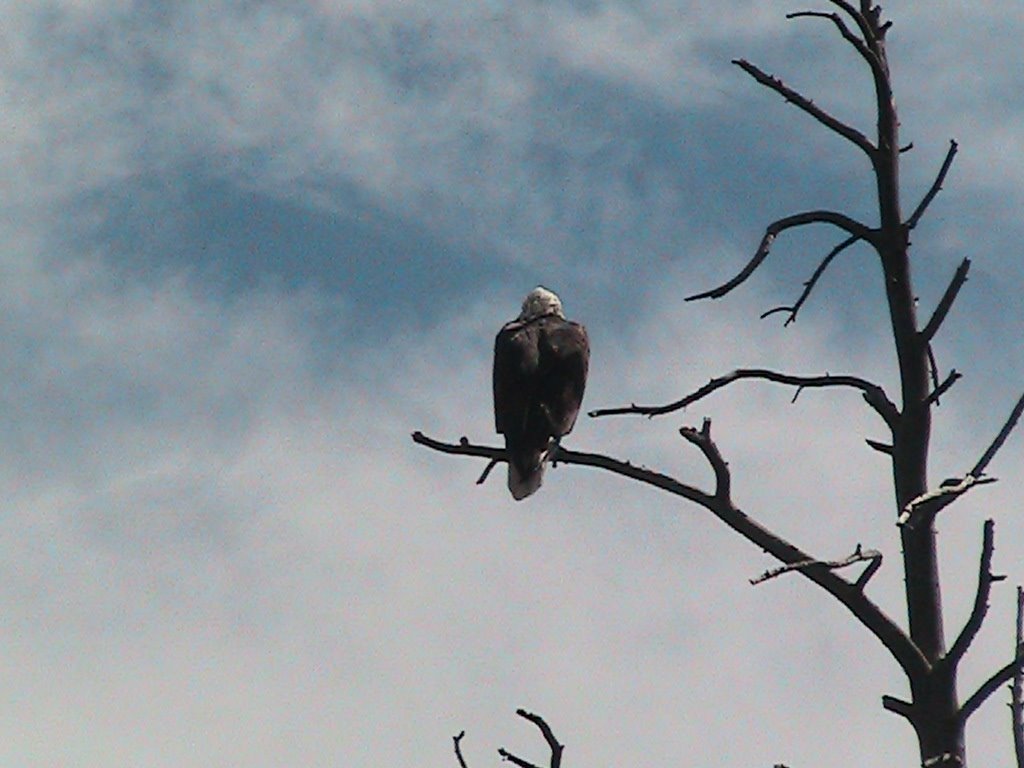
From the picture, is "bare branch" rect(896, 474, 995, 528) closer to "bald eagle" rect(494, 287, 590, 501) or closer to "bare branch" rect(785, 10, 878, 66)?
"bare branch" rect(785, 10, 878, 66)

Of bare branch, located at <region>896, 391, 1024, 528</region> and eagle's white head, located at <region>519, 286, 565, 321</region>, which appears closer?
bare branch, located at <region>896, 391, 1024, 528</region>

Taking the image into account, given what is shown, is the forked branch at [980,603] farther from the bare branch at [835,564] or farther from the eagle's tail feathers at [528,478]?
the eagle's tail feathers at [528,478]

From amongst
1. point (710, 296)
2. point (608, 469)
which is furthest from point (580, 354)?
point (710, 296)

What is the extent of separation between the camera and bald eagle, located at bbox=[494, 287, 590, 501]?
7796 mm

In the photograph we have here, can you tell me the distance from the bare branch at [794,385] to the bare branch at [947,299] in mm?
214

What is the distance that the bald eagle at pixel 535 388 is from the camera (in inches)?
307

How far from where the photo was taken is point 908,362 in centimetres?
388

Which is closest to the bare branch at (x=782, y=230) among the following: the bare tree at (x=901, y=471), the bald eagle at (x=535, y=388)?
the bare tree at (x=901, y=471)

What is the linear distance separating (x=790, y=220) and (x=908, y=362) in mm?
512

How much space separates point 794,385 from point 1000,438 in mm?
579

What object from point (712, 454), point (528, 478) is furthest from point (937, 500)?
point (528, 478)

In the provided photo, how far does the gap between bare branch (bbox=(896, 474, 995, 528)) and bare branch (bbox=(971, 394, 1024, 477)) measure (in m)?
0.06

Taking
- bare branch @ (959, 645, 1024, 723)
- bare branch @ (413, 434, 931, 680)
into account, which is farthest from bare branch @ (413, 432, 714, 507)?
bare branch @ (959, 645, 1024, 723)

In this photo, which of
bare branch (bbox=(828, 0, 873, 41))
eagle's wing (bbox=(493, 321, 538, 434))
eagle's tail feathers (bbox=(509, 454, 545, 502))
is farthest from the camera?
eagle's wing (bbox=(493, 321, 538, 434))
